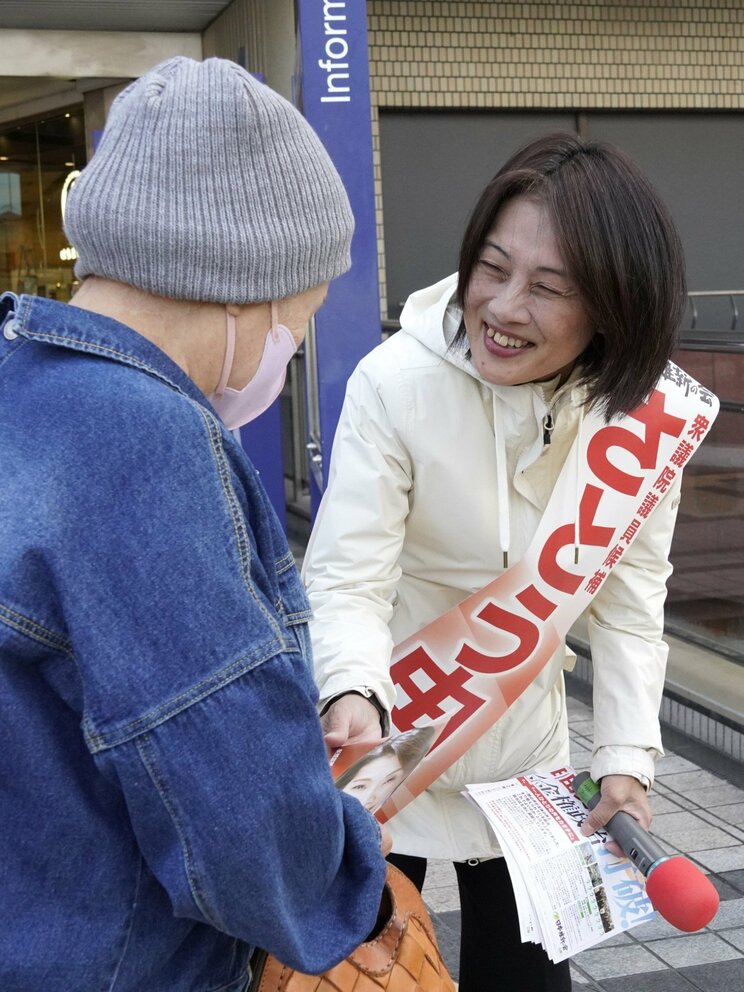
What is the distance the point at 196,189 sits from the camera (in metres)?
1.07

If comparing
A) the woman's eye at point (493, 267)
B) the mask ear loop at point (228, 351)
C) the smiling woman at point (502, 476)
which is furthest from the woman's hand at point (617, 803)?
the mask ear loop at point (228, 351)

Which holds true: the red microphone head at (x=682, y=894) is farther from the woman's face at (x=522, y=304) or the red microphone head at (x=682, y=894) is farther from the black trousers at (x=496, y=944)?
the woman's face at (x=522, y=304)

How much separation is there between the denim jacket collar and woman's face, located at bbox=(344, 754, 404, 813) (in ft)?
1.78

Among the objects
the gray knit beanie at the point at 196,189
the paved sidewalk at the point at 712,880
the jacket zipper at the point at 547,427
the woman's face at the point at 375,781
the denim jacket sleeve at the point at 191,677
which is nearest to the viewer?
the denim jacket sleeve at the point at 191,677

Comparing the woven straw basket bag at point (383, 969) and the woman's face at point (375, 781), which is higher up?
the woman's face at point (375, 781)

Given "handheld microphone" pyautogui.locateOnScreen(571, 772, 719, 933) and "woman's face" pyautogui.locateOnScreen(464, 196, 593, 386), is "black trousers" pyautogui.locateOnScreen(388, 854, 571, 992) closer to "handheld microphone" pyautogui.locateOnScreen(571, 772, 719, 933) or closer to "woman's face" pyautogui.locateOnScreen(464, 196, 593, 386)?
"handheld microphone" pyautogui.locateOnScreen(571, 772, 719, 933)

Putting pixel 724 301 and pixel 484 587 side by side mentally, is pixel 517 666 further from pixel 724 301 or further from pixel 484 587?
pixel 724 301

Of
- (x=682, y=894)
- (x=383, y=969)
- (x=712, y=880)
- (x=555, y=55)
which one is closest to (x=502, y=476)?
(x=682, y=894)

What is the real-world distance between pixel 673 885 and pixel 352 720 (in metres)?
0.51

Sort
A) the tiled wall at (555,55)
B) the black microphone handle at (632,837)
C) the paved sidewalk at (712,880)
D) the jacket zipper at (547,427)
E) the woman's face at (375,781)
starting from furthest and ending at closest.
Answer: the tiled wall at (555,55)
the paved sidewalk at (712,880)
the jacket zipper at (547,427)
the black microphone handle at (632,837)
the woman's face at (375,781)

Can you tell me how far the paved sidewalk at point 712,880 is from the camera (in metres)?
3.21

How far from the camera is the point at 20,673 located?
994 millimetres

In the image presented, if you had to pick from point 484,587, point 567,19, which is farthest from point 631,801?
point 567,19

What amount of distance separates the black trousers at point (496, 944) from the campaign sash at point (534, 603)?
0.74 ft
